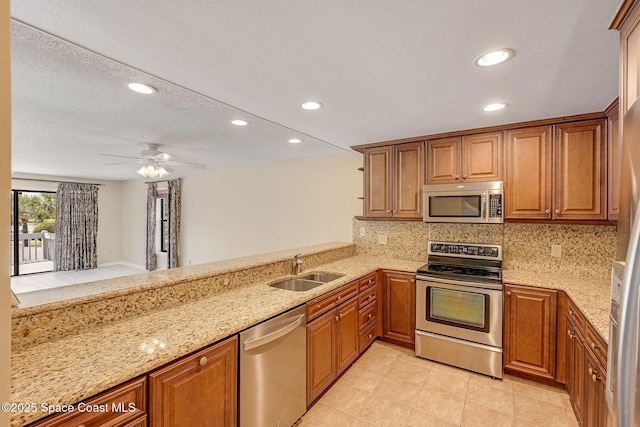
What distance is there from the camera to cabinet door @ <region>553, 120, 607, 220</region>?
245 centimetres

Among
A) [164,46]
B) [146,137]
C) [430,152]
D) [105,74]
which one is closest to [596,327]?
[430,152]

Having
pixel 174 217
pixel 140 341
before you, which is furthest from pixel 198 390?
pixel 174 217

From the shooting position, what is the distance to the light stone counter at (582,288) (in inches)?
65.3

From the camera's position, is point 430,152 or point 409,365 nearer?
point 409,365

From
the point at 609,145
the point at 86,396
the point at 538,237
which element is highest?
the point at 609,145

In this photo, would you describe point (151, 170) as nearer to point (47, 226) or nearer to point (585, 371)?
point (585, 371)

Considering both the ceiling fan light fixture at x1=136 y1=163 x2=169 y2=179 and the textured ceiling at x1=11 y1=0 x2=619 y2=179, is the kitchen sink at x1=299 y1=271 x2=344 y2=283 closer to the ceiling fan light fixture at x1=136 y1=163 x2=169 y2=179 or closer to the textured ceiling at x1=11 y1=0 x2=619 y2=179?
the textured ceiling at x1=11 y1=0 x2=619 y2=179

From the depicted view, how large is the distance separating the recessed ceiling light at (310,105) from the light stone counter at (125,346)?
1.47 m

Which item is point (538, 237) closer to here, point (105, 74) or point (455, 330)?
point (455, 330)

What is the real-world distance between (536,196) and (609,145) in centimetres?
63

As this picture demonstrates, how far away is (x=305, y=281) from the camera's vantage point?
2.79 metres

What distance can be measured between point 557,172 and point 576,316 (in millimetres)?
1292

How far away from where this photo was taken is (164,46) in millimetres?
1525

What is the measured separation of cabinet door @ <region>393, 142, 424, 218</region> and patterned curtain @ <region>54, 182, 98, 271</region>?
8.22 metres
